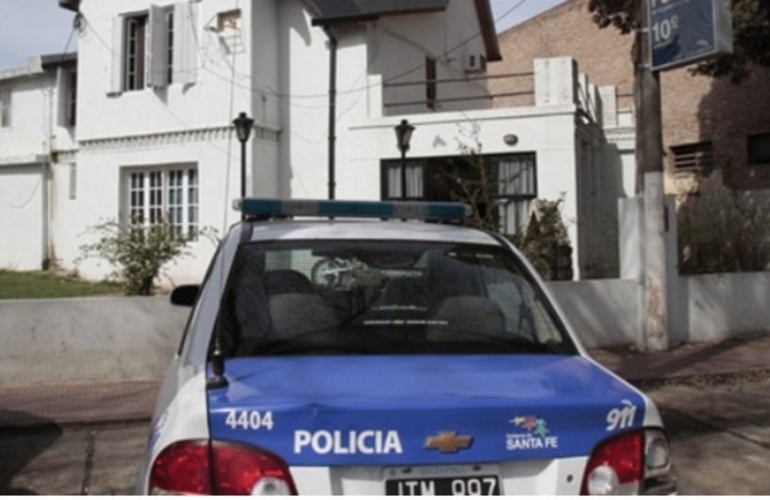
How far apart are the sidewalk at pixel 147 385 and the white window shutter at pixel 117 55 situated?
1006 centimetres

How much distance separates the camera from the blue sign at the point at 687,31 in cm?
815

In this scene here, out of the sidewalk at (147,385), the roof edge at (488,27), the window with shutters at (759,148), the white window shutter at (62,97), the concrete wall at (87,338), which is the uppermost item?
the roof edge at (488,27)

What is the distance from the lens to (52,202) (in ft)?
61.5

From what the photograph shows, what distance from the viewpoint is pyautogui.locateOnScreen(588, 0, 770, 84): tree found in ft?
49.9

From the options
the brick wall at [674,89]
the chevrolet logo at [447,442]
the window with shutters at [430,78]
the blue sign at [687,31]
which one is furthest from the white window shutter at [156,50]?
the chevrolet logo at [447,442]

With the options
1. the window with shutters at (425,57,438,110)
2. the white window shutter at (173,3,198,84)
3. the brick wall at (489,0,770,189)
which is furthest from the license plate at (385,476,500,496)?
the brick wall at (489,0,770,189)

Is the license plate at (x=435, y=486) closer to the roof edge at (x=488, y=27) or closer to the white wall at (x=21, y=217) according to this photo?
the white wall at (x=21, y=217)

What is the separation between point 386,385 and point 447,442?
0.28 m

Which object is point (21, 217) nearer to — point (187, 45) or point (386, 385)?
point (187, 45)

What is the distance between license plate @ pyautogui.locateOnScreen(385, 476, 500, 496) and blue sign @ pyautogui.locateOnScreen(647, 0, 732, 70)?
23.8ft

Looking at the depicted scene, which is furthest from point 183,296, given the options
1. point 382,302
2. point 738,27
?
point 738,27

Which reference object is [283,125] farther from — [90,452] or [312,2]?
[90,452]

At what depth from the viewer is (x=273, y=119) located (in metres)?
16.4

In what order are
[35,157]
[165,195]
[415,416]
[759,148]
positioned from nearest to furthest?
[415,416] → [165,195] → [35,157] → [759,148]
